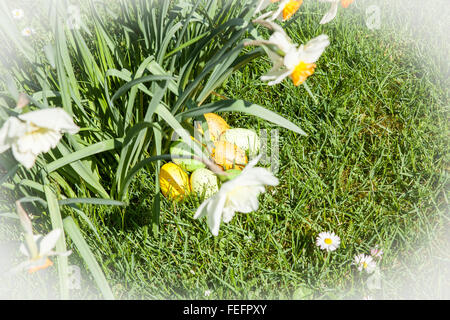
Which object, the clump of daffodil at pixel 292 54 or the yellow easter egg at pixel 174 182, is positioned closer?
the clump of daffodil at pixel 292 54

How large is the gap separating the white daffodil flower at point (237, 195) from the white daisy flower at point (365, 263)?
2.09 feet

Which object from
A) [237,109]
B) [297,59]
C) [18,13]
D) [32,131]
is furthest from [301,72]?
[18,13]

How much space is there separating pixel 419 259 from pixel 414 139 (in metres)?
0.63

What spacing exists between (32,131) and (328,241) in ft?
3.62

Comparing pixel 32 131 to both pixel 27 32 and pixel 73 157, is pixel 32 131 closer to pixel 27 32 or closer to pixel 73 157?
pixel 73 157

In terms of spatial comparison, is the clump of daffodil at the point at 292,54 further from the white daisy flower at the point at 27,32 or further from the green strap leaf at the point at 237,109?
the white daisy flower at the point at 27,32

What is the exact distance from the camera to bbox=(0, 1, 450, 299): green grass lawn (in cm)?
156

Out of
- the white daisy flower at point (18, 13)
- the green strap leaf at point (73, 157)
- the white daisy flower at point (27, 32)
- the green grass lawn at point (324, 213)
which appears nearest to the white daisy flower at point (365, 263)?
the green grass lawn at point (324, 213)

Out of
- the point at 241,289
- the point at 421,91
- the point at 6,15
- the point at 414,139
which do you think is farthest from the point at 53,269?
the point at 421,91

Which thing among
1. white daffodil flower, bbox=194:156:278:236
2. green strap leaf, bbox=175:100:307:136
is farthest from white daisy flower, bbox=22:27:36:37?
white daffodil flower, bbox=194:156:278:236

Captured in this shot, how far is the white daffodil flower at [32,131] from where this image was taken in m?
1.00

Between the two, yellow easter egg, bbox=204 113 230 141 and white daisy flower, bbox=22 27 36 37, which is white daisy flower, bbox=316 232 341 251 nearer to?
yellow easter egg, bbox=204 113 230 141

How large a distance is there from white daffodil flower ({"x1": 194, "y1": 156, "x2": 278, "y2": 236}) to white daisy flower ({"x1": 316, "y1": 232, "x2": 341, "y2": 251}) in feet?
1.89

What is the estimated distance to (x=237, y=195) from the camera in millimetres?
1086
